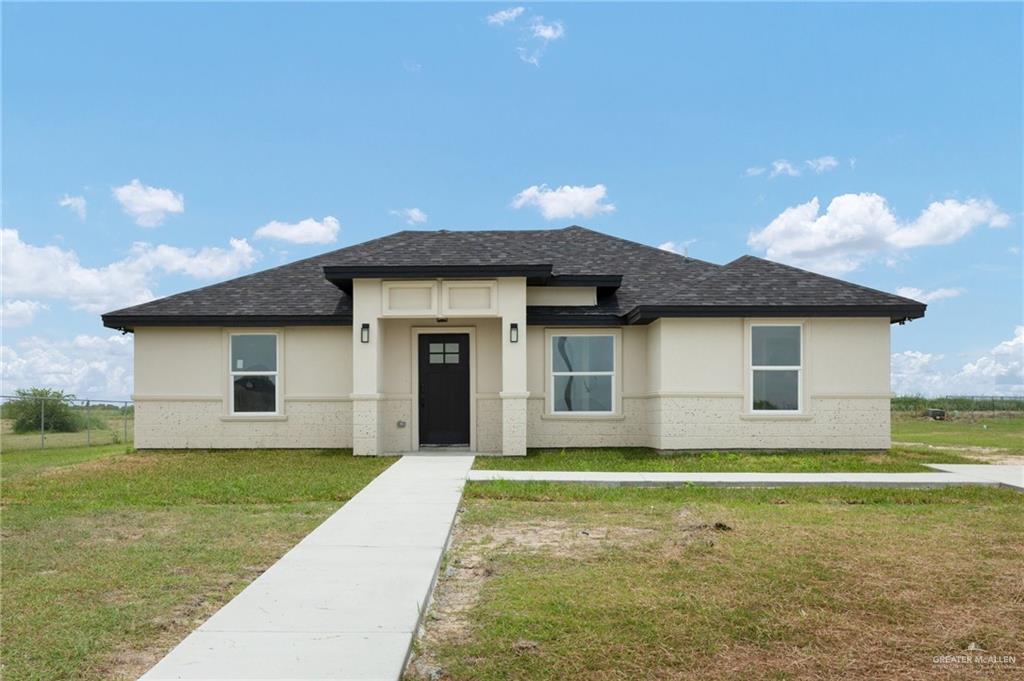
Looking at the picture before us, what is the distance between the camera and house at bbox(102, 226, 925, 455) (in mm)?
14797

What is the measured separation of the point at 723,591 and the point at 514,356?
945cm

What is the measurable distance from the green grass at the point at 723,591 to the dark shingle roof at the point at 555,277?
6.21 m

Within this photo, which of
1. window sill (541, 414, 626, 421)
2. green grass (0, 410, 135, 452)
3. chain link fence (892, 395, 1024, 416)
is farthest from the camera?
chain link fence (892, 395, 1024, 416)

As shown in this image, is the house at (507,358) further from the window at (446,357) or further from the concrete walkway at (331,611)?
the concrete walkway at (331,611)

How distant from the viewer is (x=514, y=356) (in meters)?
14.8

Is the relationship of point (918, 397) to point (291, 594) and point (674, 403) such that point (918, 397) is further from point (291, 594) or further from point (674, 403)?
point (291, 594)

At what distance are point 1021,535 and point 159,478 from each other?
38.0 feet

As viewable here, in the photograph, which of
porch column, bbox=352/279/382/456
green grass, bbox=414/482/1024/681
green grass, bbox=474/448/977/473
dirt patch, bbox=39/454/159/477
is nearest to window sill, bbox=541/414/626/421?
green grass, bbox=474/448/977/473

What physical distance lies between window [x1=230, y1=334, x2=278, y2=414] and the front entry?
129 inches

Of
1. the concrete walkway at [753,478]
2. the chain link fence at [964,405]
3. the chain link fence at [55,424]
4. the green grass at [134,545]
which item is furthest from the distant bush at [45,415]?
the chain link fence at [964,405]

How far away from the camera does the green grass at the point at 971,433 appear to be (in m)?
19.6

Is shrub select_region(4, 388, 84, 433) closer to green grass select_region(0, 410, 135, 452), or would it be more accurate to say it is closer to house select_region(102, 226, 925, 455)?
green grass select_region(0, 410, 135, 452)

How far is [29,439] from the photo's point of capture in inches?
921

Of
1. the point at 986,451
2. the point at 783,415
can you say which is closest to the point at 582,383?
the point at 783,415
